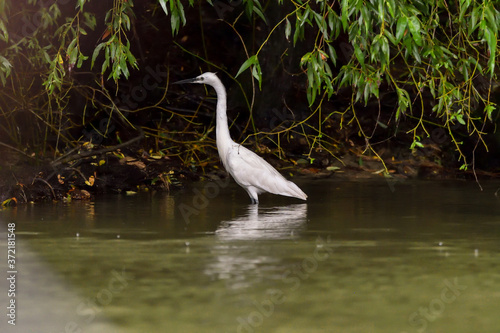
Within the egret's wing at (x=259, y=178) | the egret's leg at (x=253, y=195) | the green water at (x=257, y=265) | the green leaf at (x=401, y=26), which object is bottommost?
the green water at (x=257, y=265)

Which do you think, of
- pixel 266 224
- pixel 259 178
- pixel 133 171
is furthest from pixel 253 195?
pixel 133 171

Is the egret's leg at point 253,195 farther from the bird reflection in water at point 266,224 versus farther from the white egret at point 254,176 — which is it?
the bird reflection in water at point 266,224

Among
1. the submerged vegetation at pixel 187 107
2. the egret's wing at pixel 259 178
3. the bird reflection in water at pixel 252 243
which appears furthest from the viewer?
the submerged vegetation at pixel 187 107

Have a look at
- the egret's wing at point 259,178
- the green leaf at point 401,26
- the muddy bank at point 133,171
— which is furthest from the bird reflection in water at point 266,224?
the green leaf at point 401,26

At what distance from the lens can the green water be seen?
4926 millimetres

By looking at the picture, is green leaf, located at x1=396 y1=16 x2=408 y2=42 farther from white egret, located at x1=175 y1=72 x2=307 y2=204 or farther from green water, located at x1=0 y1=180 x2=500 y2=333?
white egret, located at x1=175 y1=72 x2=307 y2=204

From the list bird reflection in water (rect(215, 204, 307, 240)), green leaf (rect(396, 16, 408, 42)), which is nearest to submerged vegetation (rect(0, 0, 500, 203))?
bird reflection in water (rect(215, 204, 307, 240))

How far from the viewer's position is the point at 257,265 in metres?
6.28

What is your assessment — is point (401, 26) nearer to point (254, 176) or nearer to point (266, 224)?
point (266, 224)

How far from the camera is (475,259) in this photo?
21.4 ft

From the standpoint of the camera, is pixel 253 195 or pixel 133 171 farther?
pixel 133 171

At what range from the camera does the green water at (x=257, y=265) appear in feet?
16.2

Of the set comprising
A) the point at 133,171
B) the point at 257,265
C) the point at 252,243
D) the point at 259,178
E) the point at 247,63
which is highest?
the point at 247,63

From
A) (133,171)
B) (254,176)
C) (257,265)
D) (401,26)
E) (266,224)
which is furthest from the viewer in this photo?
(133,171)
